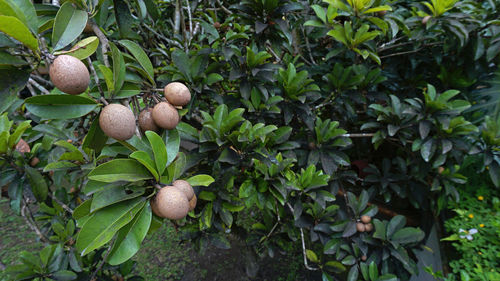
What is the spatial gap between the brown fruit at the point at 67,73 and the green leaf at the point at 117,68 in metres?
0.06

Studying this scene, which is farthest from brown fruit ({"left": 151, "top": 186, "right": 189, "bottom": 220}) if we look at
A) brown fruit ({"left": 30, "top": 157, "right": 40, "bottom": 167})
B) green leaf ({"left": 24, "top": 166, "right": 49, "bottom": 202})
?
brown fruit ({"left": 30, "top": 157, "right": 40, "bottom": 167})

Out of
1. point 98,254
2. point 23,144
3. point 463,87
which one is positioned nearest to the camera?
point 23,144


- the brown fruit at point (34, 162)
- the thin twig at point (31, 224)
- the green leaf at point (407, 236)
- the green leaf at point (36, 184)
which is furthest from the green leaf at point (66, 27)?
the green leaf at point (407, 236)

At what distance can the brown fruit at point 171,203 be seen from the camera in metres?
0.44

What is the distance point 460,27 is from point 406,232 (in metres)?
1.02

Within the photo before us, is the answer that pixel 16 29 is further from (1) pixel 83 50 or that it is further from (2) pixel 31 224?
(2) pixel 31 224

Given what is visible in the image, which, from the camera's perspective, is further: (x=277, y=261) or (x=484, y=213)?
(x=277, y=261)

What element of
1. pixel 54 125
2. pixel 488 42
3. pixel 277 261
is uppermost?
pixel 488 42

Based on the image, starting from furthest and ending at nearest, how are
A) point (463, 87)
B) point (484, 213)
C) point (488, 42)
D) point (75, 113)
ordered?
point (463, 87) < point (484, 213) < point (488, 42) < point (75, 113)

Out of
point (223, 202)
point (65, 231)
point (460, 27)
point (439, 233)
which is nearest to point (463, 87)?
point (460, 27)

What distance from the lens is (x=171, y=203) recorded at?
446 millimetres

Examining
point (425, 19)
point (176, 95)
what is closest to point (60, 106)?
point (176, 95)

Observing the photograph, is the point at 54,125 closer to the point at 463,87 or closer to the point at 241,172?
the point at 241,172

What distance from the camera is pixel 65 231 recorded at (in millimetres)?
1205
